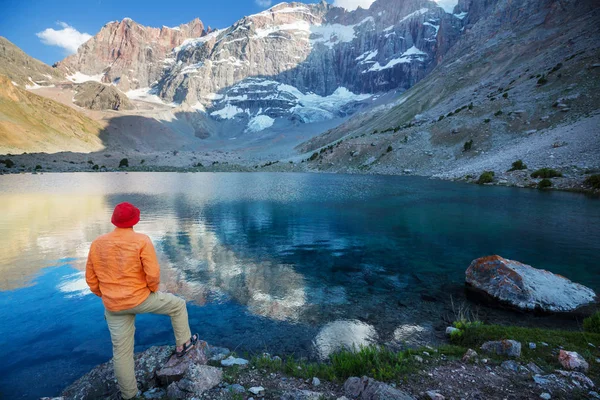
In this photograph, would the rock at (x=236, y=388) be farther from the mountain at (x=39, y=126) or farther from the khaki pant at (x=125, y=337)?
the mountain at (x=39, y=126)

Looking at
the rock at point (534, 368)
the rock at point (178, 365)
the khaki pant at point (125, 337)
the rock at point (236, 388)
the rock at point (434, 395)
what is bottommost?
the rock at point (534, 368)

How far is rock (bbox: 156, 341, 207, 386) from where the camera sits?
5.86 m

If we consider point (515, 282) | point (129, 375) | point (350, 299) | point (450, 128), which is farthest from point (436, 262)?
point (450, 128)

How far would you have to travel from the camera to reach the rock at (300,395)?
521cm

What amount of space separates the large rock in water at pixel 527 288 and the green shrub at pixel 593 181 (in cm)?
3232

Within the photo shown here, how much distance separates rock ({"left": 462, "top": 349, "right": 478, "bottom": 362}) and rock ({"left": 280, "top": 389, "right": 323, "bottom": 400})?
3.23 meters

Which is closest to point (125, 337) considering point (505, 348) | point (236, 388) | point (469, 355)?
point (236, 388)

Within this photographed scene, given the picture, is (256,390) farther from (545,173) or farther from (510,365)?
(545,173)

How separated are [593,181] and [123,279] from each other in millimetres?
46025

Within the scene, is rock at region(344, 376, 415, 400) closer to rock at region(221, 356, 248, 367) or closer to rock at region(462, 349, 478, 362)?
rock at region(462, 349, 478, 362)

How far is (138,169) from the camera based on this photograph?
97.5 metres

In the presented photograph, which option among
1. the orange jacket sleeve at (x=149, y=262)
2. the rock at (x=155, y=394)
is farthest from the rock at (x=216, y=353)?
the orange jacket sleeve at (x=149, y=262)

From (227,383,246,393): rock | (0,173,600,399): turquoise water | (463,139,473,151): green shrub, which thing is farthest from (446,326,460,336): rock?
(463,139,473,151): green shrub

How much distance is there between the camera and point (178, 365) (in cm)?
607
